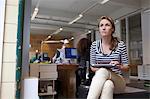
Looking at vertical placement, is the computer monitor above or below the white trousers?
above

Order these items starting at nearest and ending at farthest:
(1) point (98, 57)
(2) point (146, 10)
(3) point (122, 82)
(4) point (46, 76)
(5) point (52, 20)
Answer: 1. (3) point (122, 82)
2. (1) point (98, 57)
3. (4) point (46, 76)
4. (2) point (146, 10)
5. (5) point (52, 20)

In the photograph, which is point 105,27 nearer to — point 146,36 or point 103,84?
point 103,84

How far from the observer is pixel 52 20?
5.39 metres

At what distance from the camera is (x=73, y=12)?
16.5 ft

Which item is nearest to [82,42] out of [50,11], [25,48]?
[25,48]

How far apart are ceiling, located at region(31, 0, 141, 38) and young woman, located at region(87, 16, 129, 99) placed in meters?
2.33

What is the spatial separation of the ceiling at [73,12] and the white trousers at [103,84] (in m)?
2.62

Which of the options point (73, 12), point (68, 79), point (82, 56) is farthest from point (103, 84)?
point (73, 12)

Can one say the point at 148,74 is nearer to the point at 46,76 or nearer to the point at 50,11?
the point at 46,76

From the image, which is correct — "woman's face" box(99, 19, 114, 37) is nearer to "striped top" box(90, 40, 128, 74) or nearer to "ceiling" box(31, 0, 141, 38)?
"striped top" box(90, 40, 128, 74)

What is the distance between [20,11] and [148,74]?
121 inches

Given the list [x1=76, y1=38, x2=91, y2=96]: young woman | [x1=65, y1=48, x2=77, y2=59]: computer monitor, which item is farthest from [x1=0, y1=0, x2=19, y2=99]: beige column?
[x1=65, y1=48, x2=77, y2=59]: computer monitor

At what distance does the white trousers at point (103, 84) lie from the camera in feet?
3.63

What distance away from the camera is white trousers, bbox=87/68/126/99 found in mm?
1106
